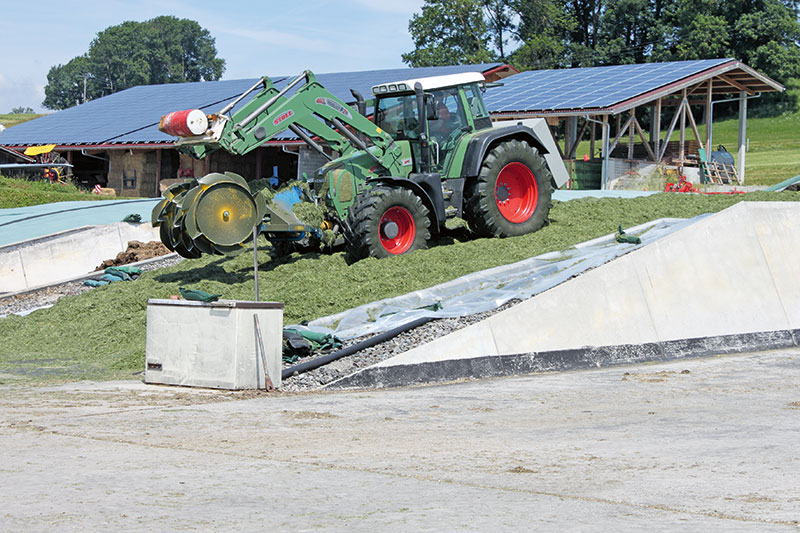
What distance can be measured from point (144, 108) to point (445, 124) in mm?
30482

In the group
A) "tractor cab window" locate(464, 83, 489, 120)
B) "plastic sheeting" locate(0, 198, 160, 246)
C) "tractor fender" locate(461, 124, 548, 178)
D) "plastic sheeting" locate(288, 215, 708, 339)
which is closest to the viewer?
"plastic sheeting" locate(288, 215, 708, 339)

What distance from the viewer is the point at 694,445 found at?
268 inches

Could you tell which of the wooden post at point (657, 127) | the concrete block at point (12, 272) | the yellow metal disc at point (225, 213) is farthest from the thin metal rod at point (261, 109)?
the wooden post at point (657, 127)

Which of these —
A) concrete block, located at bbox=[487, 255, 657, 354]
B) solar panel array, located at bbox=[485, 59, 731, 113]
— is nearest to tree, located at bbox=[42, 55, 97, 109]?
solar panel array, located at bbox=[485, 59, 731, 113]

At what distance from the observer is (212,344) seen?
941cm

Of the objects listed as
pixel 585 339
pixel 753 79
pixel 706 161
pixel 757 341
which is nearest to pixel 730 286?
pixel 757 341

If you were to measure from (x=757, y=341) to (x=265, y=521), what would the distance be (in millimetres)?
9705

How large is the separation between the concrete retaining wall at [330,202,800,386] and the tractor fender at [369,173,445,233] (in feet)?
11.4

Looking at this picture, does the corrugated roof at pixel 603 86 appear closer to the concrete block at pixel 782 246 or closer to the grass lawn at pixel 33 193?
the grass lawn at pixel 33 193

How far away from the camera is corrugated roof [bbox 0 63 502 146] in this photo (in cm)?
3675

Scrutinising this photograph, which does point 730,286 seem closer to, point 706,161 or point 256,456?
point 256,456

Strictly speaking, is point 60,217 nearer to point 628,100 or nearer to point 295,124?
point 295,124

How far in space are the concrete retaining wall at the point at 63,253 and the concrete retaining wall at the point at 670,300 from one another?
439 inches

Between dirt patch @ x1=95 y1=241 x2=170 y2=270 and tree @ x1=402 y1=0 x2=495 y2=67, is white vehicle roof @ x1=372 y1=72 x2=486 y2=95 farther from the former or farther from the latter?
tree @ x1=402 y1=0 x2=495 y2=67
